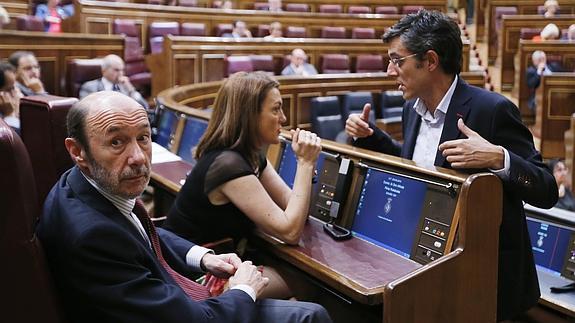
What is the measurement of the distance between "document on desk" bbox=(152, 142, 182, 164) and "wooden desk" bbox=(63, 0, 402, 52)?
2.14 metres

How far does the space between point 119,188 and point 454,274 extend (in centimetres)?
49

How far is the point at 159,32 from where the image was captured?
4.02 meters

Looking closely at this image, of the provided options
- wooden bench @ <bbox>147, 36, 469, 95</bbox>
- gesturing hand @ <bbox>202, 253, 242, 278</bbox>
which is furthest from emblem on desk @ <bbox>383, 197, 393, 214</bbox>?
wooden bench @ <bbox>147, 36, 469, 95</bbox>

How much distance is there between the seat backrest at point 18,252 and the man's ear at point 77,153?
10 cm

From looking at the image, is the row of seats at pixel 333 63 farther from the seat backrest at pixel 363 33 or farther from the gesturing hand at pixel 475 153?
the gesturing hand at pixel 475 153

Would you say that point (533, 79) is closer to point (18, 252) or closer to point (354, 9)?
point (354, 9)

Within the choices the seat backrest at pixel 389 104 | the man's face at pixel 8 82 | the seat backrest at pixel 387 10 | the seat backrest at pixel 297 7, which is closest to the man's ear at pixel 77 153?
the man's face at pixel 8 82

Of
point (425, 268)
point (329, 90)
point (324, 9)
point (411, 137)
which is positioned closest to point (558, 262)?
point (411, 137)

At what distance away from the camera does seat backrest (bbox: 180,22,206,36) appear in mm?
4145

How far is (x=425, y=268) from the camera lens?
853 mm

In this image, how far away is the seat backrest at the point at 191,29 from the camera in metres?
4.14

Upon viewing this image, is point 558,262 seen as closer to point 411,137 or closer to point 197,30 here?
point 411,137

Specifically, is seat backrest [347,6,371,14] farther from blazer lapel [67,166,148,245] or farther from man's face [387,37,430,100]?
blazer lapel [67,166,148,245]

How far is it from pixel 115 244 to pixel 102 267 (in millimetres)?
29
